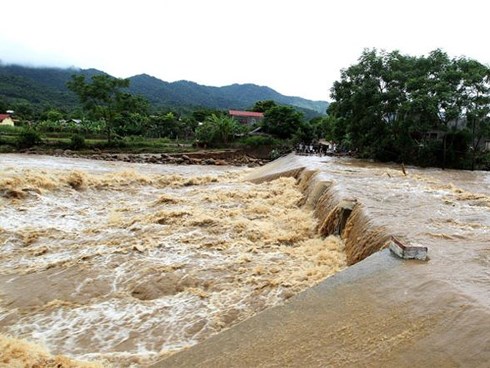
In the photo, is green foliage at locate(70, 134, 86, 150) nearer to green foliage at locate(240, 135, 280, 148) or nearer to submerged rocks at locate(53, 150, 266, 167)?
submerged rocks at locate(53, 150, 266, 167)

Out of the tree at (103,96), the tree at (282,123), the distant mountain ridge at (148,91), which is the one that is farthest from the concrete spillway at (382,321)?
the distant mountain ridge at (148,91)

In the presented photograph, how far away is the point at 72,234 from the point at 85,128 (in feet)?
101

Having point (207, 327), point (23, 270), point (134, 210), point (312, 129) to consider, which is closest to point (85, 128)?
point (312, 129)

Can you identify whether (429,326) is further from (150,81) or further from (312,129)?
(150,81)

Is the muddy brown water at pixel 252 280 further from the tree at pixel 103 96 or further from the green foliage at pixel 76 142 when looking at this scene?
the tree at pixel 103 96

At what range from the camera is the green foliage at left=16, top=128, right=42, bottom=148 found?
→ 29.0m

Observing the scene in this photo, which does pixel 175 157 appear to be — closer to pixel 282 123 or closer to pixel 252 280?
pixel 282 123

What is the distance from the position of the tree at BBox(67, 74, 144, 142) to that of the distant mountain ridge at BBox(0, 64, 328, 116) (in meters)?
40.1

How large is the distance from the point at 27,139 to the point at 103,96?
6.26m

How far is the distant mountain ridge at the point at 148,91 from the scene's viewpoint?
238ft

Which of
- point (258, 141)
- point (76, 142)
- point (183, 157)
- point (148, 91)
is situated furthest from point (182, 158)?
point (148, 91)

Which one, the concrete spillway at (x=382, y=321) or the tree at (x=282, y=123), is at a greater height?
the tree at (x=282, y=123)

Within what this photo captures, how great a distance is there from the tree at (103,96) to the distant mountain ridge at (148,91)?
4015 cm

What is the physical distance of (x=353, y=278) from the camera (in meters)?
4.16
